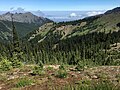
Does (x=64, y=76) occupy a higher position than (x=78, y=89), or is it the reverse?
(x=78, y=89)


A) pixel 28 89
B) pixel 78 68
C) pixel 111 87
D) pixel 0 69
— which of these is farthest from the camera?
pixel 0 69

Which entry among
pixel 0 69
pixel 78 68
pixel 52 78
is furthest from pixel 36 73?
pixel 0 69

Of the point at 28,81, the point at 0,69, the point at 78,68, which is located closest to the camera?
the point at 28,81

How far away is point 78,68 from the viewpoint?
77.6 ft

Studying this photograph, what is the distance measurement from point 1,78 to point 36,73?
285 centimetres

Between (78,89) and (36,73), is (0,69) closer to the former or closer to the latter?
(36,73)

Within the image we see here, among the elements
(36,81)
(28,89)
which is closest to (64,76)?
(36,81)

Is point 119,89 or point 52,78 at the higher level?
point 119,89

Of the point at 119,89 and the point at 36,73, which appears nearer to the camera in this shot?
the point at 119,89

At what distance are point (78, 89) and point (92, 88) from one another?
0.33 m

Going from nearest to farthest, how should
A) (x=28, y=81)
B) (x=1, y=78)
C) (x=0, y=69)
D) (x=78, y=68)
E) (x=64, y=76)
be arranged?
1. (x=28, y=81)
2. (x=64, y=76)
3. (x=1, y=78)
4. (x=78, y=68)
5. (x=0, y=69)

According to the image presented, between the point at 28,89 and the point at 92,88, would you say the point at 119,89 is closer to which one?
the point at 92,88

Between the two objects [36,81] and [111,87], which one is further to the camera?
[36,81]

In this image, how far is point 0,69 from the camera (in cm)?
2747
